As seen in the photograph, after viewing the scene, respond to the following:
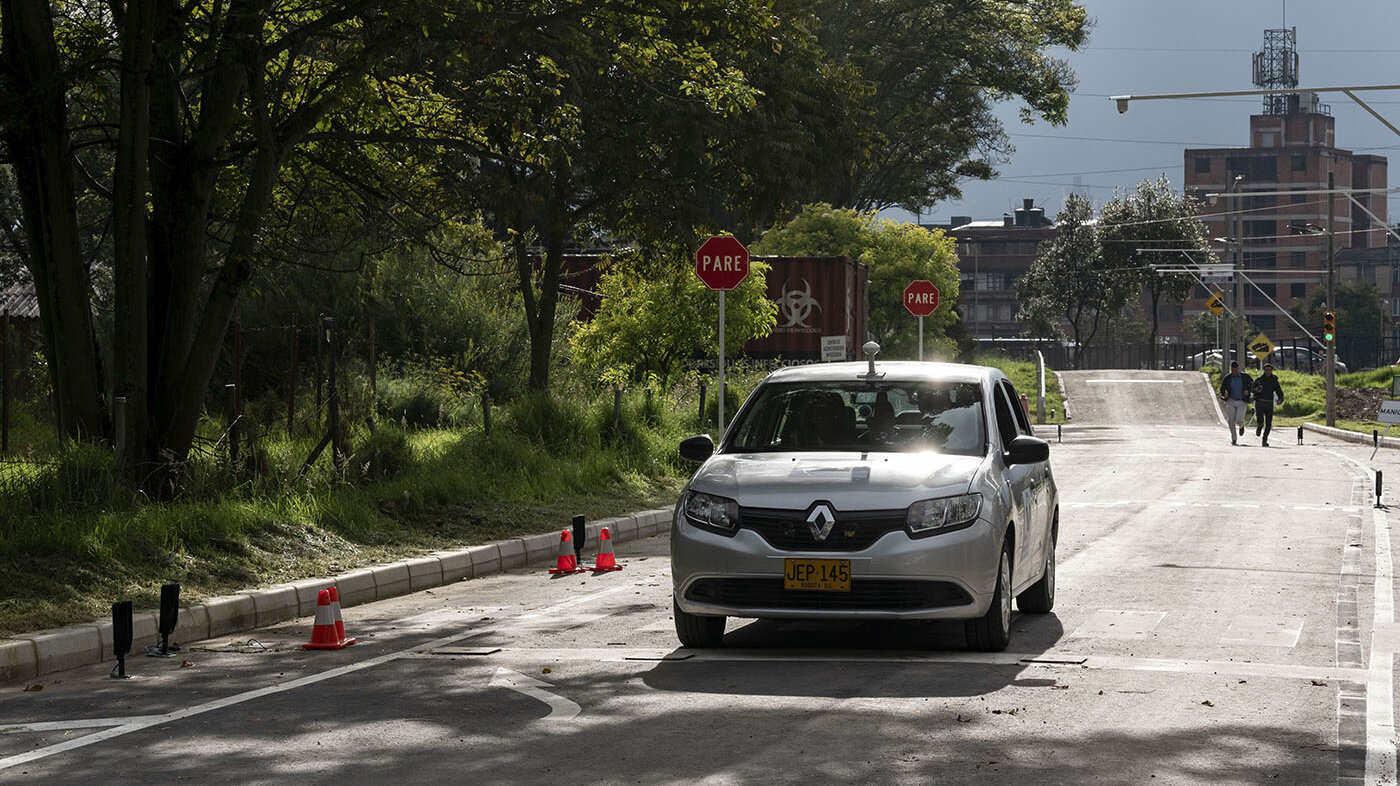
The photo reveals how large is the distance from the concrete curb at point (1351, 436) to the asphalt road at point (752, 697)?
82.8ft

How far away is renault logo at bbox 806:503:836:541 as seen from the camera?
8.84 metres

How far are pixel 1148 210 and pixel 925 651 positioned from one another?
281ft

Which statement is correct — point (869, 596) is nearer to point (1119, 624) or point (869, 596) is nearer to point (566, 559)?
point (1119, 624)

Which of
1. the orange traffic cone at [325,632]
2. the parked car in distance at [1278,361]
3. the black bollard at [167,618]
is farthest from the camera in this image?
the parked car in distance at [1278,361]

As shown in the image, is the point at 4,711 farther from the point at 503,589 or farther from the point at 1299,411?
the point at 1299,411

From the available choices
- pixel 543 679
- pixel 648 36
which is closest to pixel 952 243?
pixel 648 36

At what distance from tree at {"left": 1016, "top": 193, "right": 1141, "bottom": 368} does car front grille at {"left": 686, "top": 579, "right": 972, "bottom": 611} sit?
80.9 meters

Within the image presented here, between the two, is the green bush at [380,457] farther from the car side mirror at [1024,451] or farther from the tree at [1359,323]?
the tree at [1359,323]

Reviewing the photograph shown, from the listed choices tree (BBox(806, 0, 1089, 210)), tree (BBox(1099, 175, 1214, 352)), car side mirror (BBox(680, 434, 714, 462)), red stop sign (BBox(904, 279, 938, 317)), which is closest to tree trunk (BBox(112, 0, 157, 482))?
car side mirror (BBox(680, 434, 714, 462))

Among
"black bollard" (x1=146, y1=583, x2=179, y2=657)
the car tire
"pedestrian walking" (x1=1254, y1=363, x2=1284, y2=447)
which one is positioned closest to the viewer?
"black bollard" (x1=146, y1=583, x2=179, y2=657)

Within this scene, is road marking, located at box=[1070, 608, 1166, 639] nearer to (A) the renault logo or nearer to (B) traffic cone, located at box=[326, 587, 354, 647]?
(A) the renault logo

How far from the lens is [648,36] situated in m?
16.7

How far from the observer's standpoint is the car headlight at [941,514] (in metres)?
8.88

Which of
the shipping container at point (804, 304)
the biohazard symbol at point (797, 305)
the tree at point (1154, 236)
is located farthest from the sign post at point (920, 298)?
the tree at point (1154, 236)
